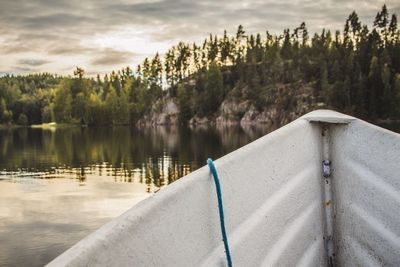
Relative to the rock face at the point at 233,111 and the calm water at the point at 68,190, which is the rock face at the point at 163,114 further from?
the calm water at the point at 68,190

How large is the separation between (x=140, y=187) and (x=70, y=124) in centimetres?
15094

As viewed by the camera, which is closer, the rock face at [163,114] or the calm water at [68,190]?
the calm water at [68,190]

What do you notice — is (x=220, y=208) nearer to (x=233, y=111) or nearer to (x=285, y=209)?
(x=285, y=209)

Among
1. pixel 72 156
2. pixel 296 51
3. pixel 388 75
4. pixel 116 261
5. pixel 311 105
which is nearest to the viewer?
pixel 116 261

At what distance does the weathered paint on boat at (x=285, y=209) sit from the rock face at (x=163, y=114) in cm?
15087

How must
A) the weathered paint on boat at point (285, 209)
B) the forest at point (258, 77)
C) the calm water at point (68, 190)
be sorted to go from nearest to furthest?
the weathered paint on boat at point (285, 209) < the calm water at point (68, 190) < the forest at point (258, 77)

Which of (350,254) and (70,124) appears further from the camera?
(70,124)

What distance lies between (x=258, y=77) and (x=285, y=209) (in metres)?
141

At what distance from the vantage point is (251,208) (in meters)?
2.75

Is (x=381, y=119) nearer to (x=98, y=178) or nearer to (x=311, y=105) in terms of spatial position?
(x=311, y=105)

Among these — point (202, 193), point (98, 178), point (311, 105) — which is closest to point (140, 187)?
point (98, 178)

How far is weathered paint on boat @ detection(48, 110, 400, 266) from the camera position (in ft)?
6.10

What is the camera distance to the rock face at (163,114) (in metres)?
156

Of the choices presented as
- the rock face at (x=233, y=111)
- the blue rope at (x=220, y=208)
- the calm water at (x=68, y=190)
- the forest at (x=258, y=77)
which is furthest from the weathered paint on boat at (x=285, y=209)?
the rock face at (x=233, y=111)
